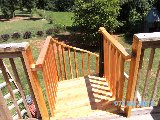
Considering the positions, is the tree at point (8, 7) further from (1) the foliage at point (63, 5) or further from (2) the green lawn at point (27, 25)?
(1) the foliage at point (63, 5)

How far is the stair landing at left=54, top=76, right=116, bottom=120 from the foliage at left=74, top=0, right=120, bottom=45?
10.0 meters

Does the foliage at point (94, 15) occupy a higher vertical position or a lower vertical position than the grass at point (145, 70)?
higher

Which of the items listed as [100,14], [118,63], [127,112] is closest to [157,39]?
[118,63]

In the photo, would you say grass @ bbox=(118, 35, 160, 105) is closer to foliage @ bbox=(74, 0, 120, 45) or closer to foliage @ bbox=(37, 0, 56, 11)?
foliage @ bbox=(74, 0, 120, 45)

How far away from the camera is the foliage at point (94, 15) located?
14820mm

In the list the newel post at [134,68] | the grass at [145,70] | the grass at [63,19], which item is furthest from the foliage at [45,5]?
the newel post at [134,68]

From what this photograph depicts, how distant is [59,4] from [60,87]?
44.1 m

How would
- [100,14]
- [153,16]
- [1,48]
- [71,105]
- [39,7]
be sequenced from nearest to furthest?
[1,48]
[71,105]
[100,14]
[153,16]
[39,7]

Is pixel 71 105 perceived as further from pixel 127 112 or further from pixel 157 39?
pixel 157 39

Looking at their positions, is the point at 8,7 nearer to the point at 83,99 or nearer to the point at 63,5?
the point at 63,5

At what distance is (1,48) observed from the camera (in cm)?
289

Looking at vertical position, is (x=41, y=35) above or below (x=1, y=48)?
below

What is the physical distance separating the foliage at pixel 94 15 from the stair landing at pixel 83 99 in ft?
32.9

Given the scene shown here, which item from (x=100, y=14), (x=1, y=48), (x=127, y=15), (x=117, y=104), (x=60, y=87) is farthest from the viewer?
(x=127, y=15)
